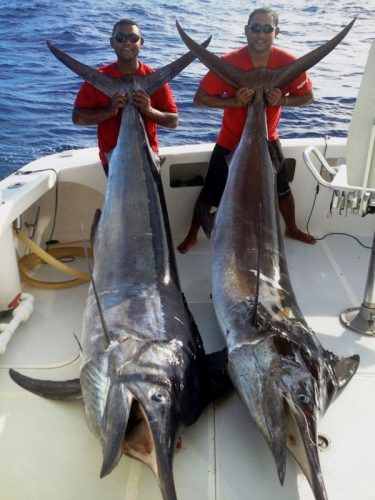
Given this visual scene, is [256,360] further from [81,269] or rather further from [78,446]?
[81,269]

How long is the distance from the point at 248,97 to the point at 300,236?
1.03m

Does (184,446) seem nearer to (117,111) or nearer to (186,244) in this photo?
(186,244)

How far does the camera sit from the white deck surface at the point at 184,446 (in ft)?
5.50

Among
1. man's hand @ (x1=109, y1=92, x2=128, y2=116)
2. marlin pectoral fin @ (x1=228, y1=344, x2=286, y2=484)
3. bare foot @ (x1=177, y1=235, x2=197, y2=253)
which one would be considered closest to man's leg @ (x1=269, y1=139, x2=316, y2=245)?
bare foot @ (x1=177, y1=235, x2=197, y2=253)

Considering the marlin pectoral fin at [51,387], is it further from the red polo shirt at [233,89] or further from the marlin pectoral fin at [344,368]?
the red polo shirt at [233,89]

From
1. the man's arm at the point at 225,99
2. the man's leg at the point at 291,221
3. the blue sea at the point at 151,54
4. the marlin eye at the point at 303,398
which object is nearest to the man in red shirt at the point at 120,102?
the man's arm at the point at 225,99

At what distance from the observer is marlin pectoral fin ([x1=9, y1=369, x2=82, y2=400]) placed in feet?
6.38

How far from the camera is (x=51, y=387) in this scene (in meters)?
1.97

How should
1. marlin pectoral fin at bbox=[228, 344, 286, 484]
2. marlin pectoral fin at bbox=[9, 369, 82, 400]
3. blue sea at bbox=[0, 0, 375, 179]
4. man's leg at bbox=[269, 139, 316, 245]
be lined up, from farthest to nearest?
blue sea at bbox=[0, 0, 375, 179] < man's leg at bbox=[269, 139, 316, 245] < marlin pectoral fin at bbox=[9, 369, 82, 400] < marlin pectoral fin at bbox=[228, 344, 286, 484]

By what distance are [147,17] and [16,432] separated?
46.0ft

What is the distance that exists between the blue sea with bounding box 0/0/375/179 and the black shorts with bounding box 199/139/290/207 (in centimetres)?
308

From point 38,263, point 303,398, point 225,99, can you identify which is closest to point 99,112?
point 225,99

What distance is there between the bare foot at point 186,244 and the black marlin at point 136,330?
26.0 inches

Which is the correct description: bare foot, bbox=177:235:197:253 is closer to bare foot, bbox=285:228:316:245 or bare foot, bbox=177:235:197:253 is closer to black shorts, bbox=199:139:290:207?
black shorts, bbox=199:139:290:207
